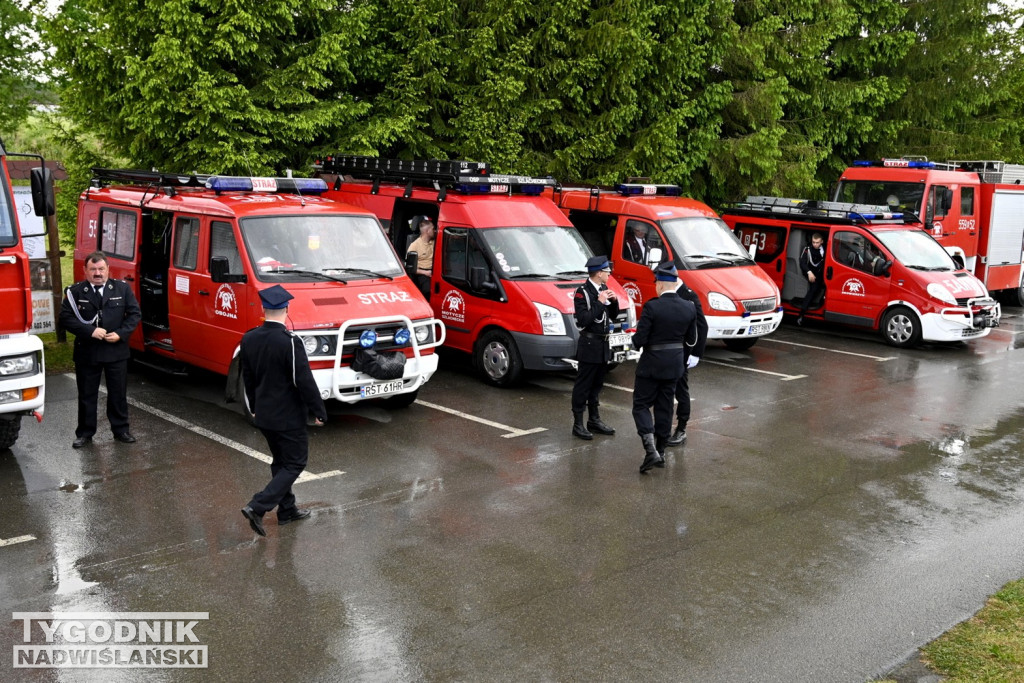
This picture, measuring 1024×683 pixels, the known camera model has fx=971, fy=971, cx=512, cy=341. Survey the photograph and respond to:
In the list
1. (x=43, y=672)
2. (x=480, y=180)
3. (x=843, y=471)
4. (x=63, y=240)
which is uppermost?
(x=480, y=180)

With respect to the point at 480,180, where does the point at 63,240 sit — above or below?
below

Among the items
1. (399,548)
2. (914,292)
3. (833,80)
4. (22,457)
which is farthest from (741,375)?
(833,80)

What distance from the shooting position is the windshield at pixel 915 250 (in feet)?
53.2

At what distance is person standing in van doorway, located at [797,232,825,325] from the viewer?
55.4 feet

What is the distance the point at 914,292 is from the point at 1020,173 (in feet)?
26.0

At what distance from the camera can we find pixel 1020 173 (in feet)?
70.6

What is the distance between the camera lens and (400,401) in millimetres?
10984

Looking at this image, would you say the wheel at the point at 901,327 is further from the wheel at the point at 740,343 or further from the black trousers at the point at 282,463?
the black trousers at the point at 282,463

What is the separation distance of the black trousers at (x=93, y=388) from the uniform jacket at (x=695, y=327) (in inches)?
210

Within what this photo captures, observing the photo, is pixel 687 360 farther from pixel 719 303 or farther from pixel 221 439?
pixel 719 303

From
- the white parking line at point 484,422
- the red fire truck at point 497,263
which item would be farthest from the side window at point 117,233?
the white parking line at point 484,422

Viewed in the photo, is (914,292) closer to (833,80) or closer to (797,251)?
(797,251)

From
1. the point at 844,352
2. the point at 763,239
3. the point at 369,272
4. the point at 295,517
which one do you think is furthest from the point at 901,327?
the point at 295,517

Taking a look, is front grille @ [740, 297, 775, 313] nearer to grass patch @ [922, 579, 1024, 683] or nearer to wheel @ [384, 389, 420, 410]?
wheel @ [384, 389, 420, 410]
